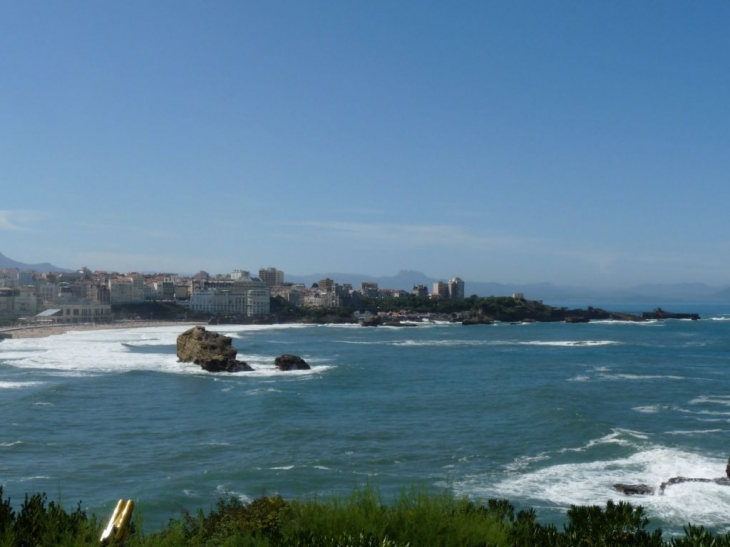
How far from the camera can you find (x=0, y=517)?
871 cm

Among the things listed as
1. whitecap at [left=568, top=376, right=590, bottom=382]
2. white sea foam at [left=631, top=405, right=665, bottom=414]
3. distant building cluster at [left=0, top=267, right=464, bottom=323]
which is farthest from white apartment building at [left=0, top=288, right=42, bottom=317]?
white sea foam at [left=631, top=405, right=665, bottom=414]

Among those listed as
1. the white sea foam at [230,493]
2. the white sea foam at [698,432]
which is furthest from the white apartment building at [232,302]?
the white sea foam at [230,493]

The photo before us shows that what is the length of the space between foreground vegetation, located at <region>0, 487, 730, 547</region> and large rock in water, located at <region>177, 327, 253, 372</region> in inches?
1397

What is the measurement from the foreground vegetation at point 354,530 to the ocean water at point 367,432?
0.62 metres

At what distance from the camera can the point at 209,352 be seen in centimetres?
4594

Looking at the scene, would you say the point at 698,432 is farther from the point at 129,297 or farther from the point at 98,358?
the point at 129,297

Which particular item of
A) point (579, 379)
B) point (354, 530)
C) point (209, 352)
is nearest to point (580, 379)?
point (579, 379)

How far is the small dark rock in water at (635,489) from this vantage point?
17.6 meters

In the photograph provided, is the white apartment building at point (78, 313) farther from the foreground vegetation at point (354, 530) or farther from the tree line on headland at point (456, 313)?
the foreground vegetation at point (354, 530)

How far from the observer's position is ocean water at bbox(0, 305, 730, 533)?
1808cm

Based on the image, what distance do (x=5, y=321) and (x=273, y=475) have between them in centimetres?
9120

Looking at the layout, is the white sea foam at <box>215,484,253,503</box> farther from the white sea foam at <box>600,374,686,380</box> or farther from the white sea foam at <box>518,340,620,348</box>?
the white sea foam at <box>518,340,620,348</box>

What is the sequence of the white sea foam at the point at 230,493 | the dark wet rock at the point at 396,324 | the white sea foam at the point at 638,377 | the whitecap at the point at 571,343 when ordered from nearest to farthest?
the white sea foam at the point at 230,493, the white sea foam at the point at 638,377, the whitecap at the point at 571,343, the dark wet rock at the point at 396,324

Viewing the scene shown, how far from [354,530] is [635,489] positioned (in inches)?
472
